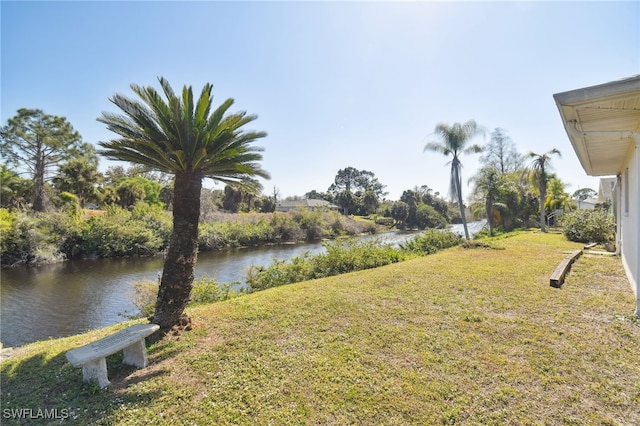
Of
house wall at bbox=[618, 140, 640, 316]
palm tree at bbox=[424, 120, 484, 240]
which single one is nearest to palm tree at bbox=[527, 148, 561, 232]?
palm tree at bbox=[424, 120, 484, 240]

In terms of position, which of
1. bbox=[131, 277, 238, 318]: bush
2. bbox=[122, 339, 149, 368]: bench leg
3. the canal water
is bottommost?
the canal water

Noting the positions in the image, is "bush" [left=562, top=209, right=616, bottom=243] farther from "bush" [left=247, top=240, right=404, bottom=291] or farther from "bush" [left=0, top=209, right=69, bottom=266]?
"bush" [left=0, top=209, right=69, bottom=266]

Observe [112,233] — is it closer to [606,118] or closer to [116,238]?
[116,238]

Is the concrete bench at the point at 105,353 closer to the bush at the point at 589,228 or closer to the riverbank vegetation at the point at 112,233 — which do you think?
the bush at the point at 589,228

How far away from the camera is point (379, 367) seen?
374cm

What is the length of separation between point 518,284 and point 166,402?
7.38 m

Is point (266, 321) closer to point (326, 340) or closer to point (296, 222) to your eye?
point (326, 340)

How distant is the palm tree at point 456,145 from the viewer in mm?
21781

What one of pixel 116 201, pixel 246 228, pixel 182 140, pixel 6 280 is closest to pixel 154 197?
pixel 116 201

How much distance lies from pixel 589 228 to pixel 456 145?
976 centimetres

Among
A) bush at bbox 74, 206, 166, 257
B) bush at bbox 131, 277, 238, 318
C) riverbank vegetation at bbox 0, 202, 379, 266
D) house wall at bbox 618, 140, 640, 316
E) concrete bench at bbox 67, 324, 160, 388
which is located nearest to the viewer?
concrete bench at bbox 67, 324, 160, 388

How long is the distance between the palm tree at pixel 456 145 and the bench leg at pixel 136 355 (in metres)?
21.5

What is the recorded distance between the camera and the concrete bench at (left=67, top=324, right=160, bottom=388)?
139 inches

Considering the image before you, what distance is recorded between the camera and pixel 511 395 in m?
3.08
